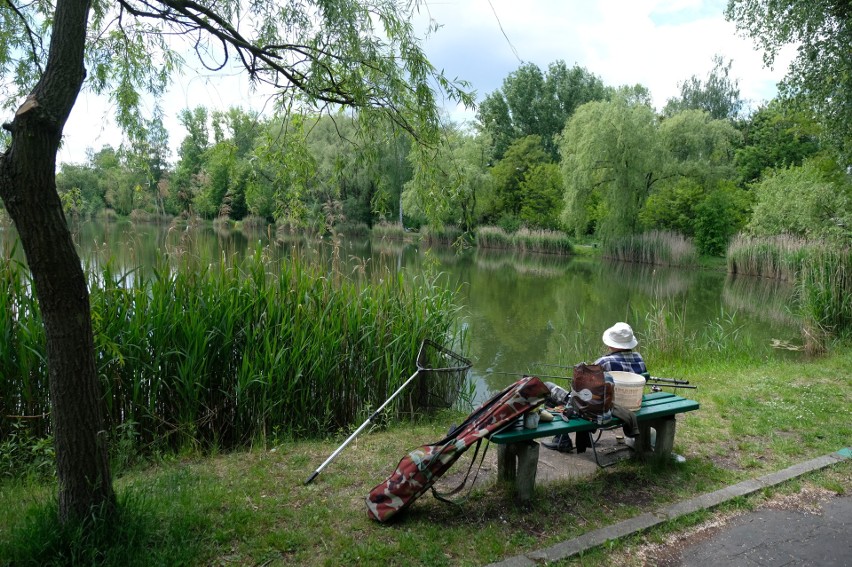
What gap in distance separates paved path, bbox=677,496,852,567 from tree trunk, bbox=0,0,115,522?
2.79 m

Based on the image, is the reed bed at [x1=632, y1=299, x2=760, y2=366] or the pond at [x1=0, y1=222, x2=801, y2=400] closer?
Answer: the pond at [x1=0, y1=222, x2=801, y2=400]

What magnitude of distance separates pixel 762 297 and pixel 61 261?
18412 mm

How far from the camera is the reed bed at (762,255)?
64.3 ft

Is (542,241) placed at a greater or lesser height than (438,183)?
lesser

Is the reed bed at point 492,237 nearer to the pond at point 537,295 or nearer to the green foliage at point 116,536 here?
the pond at point 537,295

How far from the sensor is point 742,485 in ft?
11.9

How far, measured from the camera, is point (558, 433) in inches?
127

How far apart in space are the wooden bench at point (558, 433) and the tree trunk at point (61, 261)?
6.27 ft

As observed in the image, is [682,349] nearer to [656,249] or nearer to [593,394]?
[593,394]

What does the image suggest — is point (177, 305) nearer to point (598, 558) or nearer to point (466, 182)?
point (466, 182)

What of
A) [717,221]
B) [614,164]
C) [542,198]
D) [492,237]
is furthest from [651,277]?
[542,198]

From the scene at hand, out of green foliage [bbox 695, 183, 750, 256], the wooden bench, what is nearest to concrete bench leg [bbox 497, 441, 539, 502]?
the wooden bench

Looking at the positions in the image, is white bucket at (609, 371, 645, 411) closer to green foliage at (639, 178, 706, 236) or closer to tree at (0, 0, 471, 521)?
tree at (0, 0, 471, 521)

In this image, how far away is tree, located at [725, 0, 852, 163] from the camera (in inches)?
358
